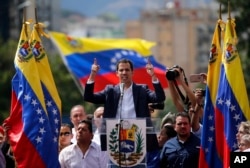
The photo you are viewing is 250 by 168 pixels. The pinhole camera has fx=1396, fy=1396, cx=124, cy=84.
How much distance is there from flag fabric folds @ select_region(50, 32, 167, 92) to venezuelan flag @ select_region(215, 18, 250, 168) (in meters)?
8.68

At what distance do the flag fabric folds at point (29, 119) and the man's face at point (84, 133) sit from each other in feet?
1.16

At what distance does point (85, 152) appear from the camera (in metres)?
15.7

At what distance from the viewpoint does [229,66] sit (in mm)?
15688

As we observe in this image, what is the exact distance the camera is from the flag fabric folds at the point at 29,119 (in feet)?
52.2

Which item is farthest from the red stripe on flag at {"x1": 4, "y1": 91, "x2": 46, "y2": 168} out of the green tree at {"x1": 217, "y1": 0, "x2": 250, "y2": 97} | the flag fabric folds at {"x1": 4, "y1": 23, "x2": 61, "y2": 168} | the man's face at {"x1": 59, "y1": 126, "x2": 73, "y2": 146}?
the green tree at {"x1": 217, "y1": 0, "x2": 250, "y2": 97}

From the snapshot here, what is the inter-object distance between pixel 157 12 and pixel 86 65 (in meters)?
161

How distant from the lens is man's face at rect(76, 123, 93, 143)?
15586 mm

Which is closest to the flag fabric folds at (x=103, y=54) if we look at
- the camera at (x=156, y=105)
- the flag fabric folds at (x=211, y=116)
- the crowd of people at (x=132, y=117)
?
the camera at (x=156, y=105)

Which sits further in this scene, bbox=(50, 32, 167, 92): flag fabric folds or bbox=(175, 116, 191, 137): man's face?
bbox=(50, 32, 167, 92): flag fabric folds

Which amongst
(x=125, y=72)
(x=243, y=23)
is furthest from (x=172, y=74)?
(x=243, y=23)

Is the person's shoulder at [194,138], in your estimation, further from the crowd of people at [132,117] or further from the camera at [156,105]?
the camera at [156,105]

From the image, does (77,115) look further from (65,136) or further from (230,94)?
(230,94)

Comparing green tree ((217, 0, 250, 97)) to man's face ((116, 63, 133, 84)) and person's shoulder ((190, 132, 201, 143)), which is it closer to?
person's shoulder ((190, 132, 201, 143))

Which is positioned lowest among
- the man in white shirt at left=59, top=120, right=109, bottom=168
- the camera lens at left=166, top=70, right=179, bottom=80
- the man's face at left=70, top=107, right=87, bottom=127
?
the man in white shirt at left=59, top=120, right=109, bottom=168
